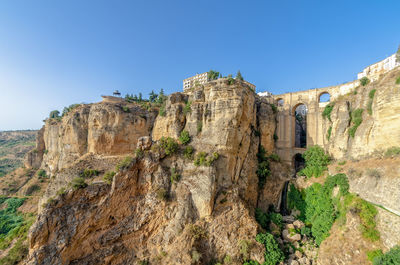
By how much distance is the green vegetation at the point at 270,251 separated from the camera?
1470cm

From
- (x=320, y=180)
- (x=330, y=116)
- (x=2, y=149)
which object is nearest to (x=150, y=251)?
(x=320, y=180)

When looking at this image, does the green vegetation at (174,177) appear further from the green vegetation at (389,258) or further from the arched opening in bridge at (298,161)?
the arched opening in bridge at (298,161)

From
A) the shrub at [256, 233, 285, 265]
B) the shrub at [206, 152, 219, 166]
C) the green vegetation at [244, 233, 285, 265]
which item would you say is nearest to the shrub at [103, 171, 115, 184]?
the shrub at [206, 152, 219, 166]

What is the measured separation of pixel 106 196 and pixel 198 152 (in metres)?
9.77

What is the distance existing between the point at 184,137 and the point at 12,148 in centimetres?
7559

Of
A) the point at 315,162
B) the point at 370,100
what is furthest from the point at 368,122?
the point at 315,162

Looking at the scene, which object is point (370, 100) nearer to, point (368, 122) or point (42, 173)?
point (368, 122)

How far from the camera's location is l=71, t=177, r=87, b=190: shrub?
1426 cm

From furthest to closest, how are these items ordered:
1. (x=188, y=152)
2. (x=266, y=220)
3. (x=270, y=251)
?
(x=266, y=220)
(x=188, y=152)
(x=270, y=251)

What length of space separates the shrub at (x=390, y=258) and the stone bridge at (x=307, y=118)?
1414cm

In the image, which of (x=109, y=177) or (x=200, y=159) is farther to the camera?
(x=200, y=159)

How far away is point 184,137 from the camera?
1975 cm

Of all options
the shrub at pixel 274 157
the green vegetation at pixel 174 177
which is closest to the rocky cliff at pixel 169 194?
the green vegetation at pixel 174 177

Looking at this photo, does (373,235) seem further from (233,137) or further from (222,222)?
(233,137)
